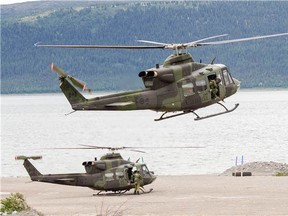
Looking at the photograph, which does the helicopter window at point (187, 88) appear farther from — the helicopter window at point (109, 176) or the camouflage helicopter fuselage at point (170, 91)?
the helicopter window at point (109, 176)

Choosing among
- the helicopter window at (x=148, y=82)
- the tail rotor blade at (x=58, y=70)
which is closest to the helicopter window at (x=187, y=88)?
the helicopter window at (x=148, y=82)

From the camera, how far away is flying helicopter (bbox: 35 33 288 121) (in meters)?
35.2

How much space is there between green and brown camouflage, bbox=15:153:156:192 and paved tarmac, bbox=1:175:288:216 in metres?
0.58

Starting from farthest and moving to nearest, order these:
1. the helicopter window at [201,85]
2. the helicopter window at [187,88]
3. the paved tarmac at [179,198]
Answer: the paved tarmac at [179,198] → the helicopter window at [201,85] → the helicopter window at [187,88]

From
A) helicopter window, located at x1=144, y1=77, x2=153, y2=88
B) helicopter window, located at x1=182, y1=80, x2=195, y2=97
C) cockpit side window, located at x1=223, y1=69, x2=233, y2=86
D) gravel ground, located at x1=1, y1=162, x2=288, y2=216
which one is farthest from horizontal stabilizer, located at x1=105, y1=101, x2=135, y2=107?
gravel ground, located at x1=1, y1=162, x2=288, y2=216

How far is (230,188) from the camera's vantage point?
5247 cm

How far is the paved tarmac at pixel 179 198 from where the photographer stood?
42.1 metres

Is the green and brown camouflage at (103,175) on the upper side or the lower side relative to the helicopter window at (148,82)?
lower

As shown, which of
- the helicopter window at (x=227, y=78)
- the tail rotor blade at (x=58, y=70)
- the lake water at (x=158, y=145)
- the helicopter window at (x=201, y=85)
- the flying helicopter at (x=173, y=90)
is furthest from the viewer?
the lake water at (x=158, y=145)

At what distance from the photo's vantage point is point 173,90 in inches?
1425

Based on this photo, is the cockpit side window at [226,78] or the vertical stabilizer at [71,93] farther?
the cockpit side window at [226,78]

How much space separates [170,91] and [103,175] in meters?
13.2

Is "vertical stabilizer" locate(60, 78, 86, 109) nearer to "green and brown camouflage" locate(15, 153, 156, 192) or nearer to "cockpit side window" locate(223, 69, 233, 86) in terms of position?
"cockpit side window" locate(223, 69, 233, 86)

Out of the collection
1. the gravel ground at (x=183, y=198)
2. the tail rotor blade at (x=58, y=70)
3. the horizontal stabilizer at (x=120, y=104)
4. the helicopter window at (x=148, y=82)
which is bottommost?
the gravel ground at (x=183, y=198)
